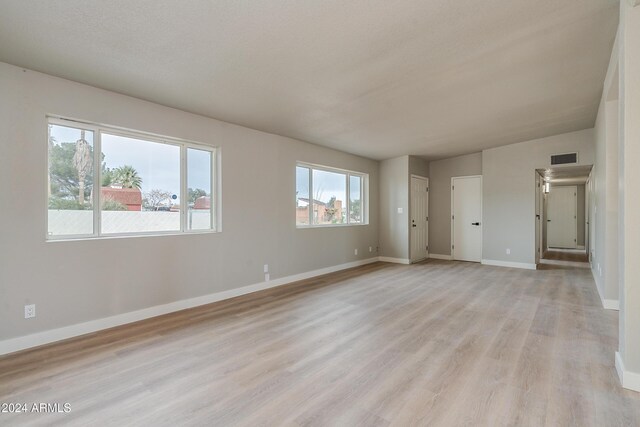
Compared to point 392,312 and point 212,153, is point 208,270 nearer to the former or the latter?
point 212,153

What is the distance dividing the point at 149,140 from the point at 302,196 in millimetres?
2723

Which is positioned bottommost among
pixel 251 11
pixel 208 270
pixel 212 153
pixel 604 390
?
pixel 604 390

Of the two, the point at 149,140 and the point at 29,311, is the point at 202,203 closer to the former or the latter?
the point at 149,140

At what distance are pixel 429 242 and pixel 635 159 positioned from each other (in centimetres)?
619

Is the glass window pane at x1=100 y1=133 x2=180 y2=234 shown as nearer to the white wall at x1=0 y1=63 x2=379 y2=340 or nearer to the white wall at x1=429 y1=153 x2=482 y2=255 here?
the white wall at x1=0 y1=63 x2=379 y2=340

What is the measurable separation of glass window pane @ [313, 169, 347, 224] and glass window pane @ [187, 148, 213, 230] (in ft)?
7.33

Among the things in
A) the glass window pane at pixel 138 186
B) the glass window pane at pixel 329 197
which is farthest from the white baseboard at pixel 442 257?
the glass window pane at pixel 138 186

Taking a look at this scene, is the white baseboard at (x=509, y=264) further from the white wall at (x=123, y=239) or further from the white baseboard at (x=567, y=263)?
the white wall at (x=123, y=239)

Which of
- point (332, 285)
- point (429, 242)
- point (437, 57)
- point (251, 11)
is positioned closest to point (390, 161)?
point (429, 242)

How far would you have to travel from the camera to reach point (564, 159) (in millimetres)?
6066

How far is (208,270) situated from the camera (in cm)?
416

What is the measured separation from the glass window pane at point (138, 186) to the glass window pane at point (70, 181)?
132 millimetres

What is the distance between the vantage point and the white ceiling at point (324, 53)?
6.97ft

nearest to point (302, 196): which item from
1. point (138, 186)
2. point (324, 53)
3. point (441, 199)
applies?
point (138, 186)
